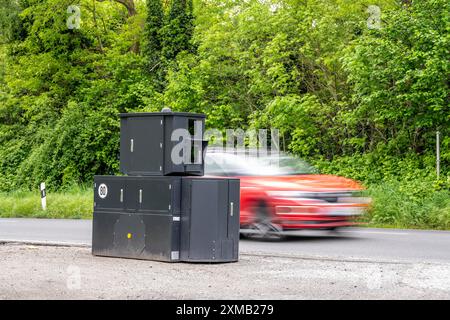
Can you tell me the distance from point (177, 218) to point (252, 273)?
1.51 metres

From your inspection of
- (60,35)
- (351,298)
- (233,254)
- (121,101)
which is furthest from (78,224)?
(60,35)

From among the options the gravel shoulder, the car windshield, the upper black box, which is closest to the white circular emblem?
the upper black box

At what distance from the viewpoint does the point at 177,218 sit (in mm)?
12719

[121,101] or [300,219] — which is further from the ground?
[121,101]

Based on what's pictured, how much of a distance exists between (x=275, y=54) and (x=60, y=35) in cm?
1292

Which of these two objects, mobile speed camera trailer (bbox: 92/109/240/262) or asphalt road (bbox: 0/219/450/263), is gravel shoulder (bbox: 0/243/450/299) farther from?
asphalt road (bbox: 0/219/450/263)

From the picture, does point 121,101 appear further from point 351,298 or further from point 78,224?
point 351,298

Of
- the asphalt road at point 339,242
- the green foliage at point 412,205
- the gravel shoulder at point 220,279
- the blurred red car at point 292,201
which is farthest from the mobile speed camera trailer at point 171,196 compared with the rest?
the green foliage at point 412,205

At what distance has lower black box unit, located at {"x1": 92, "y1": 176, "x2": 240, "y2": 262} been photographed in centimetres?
1270

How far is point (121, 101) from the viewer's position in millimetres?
39062

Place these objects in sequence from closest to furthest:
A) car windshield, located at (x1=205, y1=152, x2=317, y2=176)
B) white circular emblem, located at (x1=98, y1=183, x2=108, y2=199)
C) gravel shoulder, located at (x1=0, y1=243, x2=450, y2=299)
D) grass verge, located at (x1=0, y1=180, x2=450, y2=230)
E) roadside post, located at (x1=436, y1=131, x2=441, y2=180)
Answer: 1. gravel shoulder, located at (x1=0, y1=243, x2=450, y2=299)
2. white circular emblem, located at (x1=98, y1=183, x2=108, y2=199)
3. car windshield, located at (x1=205, y1=152, x2=317, y2=176)
4. grass verge, located at (x1=0, y1=180, x2=450, y2=230)
5. roadside post, located at (x1=436, y1=131, x2=441, y2=180)

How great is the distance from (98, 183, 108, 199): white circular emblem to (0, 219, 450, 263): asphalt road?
99.8 inches

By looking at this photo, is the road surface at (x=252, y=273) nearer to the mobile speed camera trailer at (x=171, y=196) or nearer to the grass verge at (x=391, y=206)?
the mobile speed camera trailer at (x=171, y=196)

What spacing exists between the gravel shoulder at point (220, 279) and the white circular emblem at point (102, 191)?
94 cm
